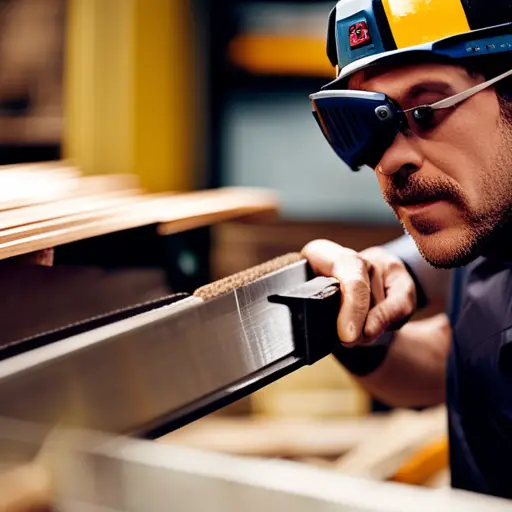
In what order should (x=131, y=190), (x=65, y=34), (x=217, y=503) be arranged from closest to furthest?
(x=217, y=503) < (x=131, y=190) < (x=65, y=34)

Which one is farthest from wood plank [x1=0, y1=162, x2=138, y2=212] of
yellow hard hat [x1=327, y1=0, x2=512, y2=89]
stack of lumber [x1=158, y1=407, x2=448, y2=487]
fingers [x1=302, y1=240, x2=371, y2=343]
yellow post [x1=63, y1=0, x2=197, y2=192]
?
stack of lumber [x1=158, y1=407, x2=448, y2=487]

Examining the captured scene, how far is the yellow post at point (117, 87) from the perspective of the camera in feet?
6.64

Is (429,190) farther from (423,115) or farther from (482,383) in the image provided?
(482,383)

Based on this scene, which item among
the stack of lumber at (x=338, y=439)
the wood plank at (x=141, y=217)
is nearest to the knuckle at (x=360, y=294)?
the wood plank at (x=141, y=217)

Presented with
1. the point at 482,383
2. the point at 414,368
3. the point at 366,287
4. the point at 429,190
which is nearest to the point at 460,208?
the point at 429,190

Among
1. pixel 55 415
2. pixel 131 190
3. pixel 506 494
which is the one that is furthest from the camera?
pixel 131 190

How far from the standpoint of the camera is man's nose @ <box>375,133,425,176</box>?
0.85 metres

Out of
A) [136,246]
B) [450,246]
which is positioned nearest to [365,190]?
[136,246]

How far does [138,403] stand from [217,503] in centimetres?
22

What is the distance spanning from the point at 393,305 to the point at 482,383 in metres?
0.24

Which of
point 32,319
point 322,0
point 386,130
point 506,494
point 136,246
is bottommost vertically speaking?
point 506,494

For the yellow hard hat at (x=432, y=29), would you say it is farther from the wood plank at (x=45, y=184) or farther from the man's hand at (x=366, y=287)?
the wood plank at (x=45, y=184)

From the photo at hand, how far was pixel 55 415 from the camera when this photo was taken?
1.84 feet

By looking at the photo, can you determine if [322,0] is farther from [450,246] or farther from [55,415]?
[55,415]
